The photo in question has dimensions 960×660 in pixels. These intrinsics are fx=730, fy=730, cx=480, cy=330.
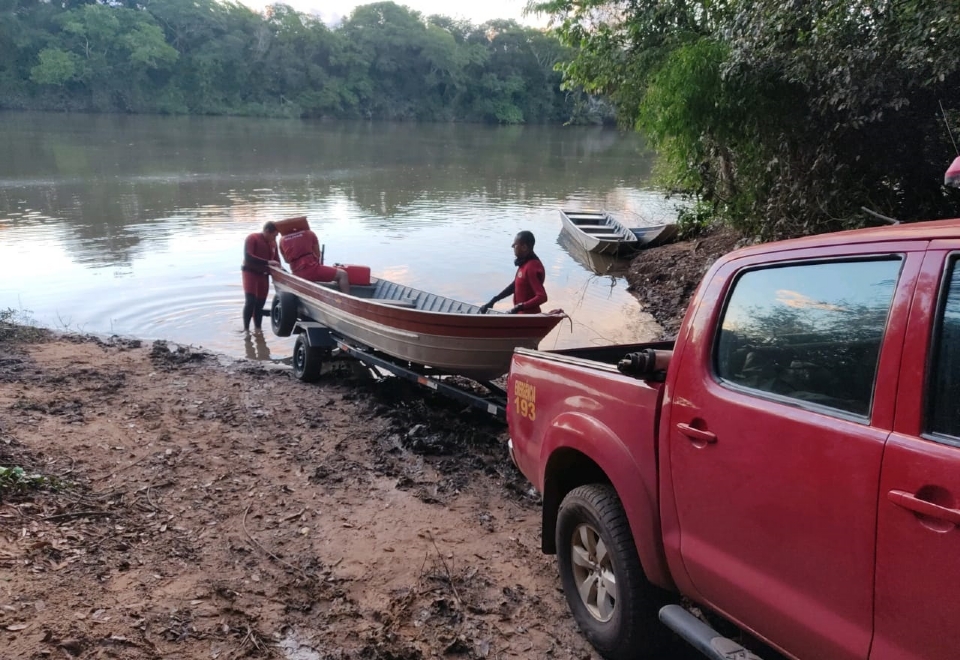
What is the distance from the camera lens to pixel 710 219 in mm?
17219

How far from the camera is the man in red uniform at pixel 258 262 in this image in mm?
11281

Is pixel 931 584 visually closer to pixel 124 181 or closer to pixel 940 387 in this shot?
pixel 940 387

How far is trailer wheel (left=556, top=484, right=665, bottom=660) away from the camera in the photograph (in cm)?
310

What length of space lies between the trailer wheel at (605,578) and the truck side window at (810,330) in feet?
2.98

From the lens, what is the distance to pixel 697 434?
262 centimetres

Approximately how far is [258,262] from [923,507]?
34.9ft

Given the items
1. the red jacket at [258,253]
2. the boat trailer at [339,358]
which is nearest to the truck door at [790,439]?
the boat trailer at [339,358]

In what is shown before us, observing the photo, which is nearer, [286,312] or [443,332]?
[443,332]

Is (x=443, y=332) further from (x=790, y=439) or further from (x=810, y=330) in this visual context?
(x=790, y=439)

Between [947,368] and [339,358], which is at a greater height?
[947,368]

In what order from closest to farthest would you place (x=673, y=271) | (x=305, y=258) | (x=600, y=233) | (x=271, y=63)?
1. (x=305, y=258)
2. (x=673, y=271)
3. (x=600, y=233)
4. (x=271, y=63)

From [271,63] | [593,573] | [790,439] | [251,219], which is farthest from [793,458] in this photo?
[271,63]

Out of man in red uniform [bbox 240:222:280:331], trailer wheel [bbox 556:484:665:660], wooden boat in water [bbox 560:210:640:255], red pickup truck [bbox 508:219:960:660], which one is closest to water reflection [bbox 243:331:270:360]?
man in red uniform [bbox 240:222:280:331]

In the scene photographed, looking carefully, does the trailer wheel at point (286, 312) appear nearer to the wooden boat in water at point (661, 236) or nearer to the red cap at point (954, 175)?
the red cap at point (954, 175)
